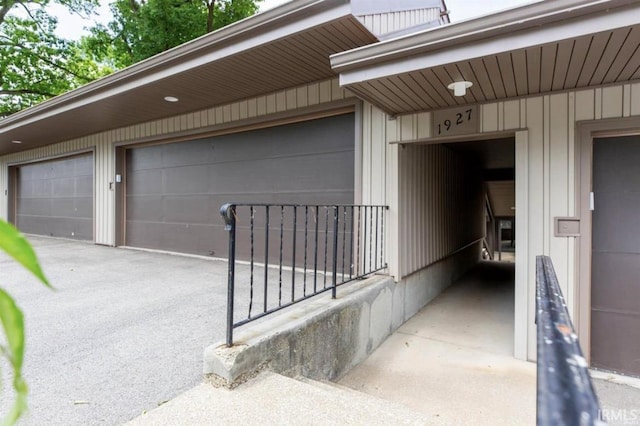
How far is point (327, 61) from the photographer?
3441mm

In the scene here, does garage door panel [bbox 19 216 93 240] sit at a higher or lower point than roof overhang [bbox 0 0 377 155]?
lower

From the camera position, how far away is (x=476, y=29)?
6.80ft

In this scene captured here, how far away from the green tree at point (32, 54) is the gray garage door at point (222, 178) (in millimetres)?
8665

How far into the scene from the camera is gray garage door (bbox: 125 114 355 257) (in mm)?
4211

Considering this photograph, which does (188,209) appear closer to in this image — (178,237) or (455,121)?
(178,237)

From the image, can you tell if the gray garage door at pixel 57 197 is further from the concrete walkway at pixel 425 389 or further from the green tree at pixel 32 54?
the concrete walkway at pixel 425 389

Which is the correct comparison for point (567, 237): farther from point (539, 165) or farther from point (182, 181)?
point (182, 181)

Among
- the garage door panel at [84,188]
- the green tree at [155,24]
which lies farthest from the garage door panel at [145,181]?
the green tree at [155,24]

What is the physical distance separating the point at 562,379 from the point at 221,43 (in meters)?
3.48

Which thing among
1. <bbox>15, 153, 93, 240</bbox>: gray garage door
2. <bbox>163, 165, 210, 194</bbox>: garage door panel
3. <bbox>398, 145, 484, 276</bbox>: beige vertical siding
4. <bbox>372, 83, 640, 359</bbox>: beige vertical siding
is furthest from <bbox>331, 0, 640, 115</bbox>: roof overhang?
<bbox>15, 153, 93, 240</bbox>: gray garage door

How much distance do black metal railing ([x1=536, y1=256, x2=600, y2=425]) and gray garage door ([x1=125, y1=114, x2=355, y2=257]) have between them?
3.29 m

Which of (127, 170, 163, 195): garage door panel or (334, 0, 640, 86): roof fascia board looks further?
(127, 170, 163, 195): garage door panel

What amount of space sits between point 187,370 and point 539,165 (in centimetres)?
302

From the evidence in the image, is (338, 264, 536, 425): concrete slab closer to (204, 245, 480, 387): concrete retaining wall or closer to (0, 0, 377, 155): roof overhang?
(204, 245, 480, 387): concrete retaining wall
